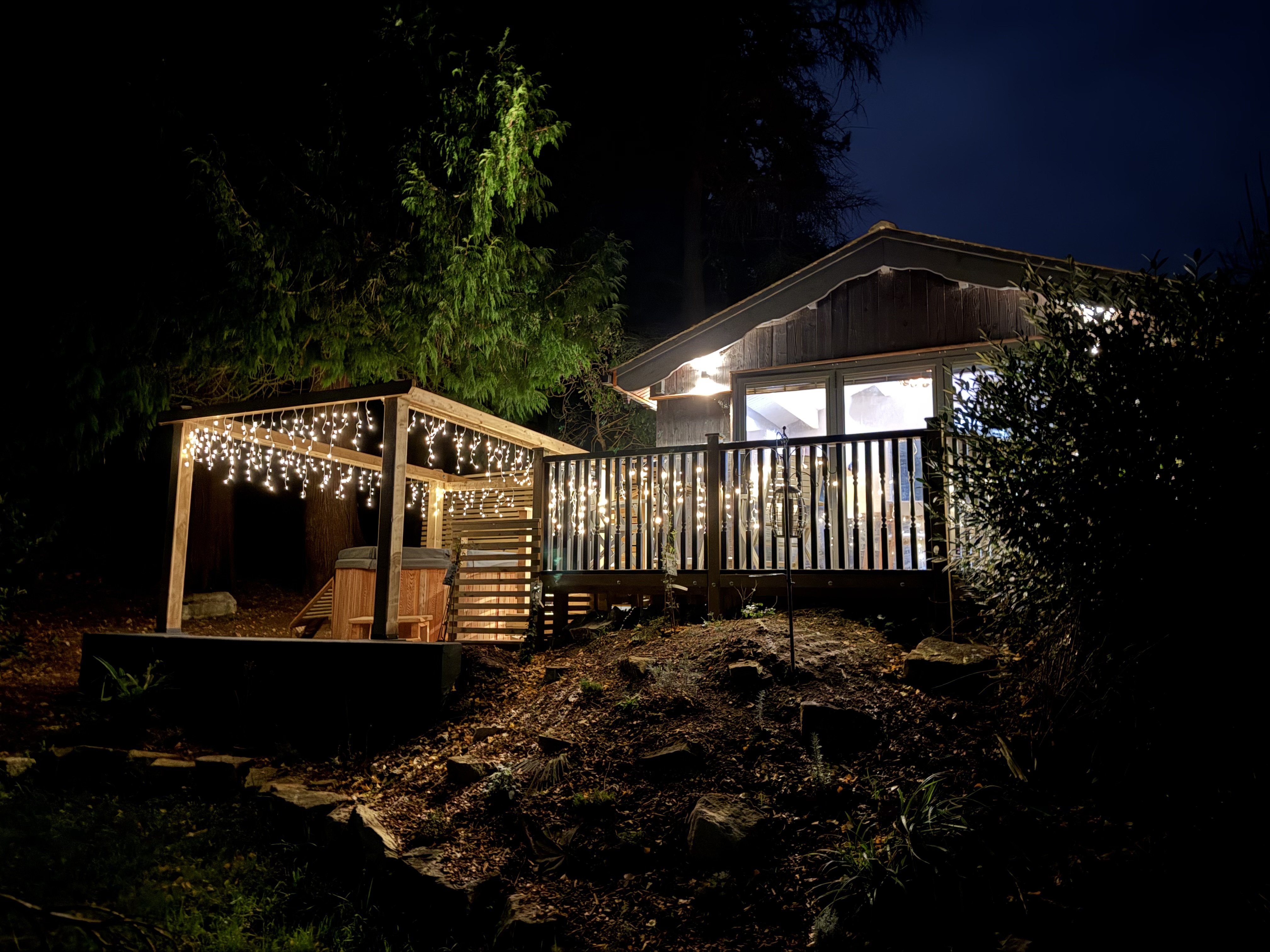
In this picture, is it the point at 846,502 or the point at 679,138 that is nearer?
the point at 846,502

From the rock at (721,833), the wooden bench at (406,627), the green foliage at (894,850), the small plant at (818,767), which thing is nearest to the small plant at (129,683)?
the wooden bench at (406,627)

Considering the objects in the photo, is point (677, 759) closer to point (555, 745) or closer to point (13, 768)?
point (555, 745)

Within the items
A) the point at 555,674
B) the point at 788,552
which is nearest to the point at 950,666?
the point at 788,552

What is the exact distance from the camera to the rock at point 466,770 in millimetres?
5980

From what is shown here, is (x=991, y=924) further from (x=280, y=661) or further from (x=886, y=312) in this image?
(x=886, y=312)

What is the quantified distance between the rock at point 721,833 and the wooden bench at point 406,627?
20.6 feet

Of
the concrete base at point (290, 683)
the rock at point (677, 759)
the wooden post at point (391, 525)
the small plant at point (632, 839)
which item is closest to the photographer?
the small plant at point (632, 839)

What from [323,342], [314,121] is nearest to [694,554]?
[323,342]

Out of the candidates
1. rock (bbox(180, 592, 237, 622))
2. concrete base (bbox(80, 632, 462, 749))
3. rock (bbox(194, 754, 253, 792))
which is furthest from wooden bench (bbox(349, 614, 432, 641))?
rock (bbox(180, 592, 237, 622))

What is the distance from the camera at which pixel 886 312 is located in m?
10.0

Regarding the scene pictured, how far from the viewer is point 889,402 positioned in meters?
10.3

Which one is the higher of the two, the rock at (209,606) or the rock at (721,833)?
the rock at (209,606)

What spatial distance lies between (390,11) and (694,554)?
1009 centimetres

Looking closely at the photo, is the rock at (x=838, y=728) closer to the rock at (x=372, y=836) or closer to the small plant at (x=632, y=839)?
the small plant at (x=632, y=839)
